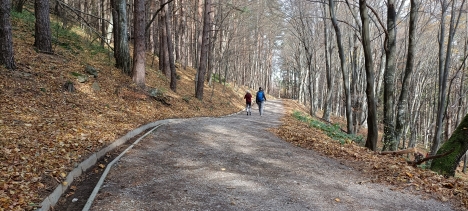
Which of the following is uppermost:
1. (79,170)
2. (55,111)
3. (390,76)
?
(390,76)

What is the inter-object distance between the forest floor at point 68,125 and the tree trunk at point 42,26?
436 millimetres

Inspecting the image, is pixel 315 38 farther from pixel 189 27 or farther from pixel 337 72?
pixel 189 27

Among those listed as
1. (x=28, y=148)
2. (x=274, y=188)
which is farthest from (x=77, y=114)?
(x=274, y=188)

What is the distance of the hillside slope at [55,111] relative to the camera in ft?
13.9

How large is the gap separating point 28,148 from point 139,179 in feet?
6.75

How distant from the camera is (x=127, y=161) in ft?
18.9

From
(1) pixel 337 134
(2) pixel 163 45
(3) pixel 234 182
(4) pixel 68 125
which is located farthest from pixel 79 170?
(2) pixel 163 45

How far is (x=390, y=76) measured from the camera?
32.0 ft

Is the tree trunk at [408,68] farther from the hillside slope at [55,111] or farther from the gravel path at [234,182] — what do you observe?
the hillside slope at [55,111]

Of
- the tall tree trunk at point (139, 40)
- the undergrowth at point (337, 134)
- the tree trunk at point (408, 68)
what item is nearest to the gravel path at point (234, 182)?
the undergrowth at point (337, 134)

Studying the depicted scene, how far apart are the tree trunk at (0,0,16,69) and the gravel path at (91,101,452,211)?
4756 mm

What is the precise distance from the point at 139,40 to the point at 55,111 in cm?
594

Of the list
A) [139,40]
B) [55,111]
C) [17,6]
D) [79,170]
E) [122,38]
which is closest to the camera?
[79,170]

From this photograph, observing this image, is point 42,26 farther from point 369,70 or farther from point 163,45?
point 369,70
